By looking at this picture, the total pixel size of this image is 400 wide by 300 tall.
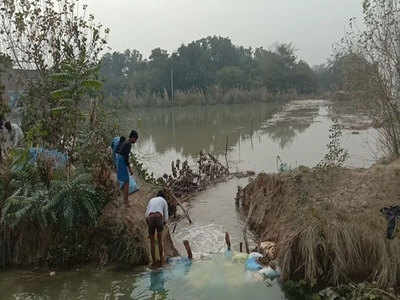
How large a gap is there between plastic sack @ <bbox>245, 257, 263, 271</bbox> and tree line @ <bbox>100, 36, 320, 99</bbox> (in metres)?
48.8

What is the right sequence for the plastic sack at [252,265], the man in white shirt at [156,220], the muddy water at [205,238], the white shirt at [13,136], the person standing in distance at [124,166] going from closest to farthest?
the muddy water at [205,238] < the plastic sack at [252,265] < the man in white shirt at [156,220] < the person standing in distance at [124,166] < the white shirt at [13,136]

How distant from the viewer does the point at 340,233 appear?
588 centimetres

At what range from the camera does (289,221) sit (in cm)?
753

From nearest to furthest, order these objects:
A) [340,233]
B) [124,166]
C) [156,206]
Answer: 1. [340,233]
2. [156,206]
3. [124,166]

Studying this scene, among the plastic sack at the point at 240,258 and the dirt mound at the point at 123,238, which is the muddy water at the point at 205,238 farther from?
the dirt mound at the point at 123,238

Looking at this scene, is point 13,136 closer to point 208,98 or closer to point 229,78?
point 208,98

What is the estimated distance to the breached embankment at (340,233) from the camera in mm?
5750

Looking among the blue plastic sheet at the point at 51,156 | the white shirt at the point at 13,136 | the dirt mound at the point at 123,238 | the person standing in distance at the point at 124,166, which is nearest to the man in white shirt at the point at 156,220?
the dirt mound at the point at 123,238

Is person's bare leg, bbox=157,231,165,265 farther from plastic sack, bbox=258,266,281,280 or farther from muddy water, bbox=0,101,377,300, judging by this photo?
plastic sack, bbox=258,266,281,280

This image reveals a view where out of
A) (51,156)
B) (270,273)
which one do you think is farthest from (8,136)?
(270,273)

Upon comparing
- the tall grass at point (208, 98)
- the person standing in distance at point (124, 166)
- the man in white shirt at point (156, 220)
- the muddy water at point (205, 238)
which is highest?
the tall grass at point (208, 98)

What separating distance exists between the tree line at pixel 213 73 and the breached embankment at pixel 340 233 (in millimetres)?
47292

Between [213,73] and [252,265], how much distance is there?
182ft

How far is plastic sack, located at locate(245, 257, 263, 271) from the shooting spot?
21.7 ft
